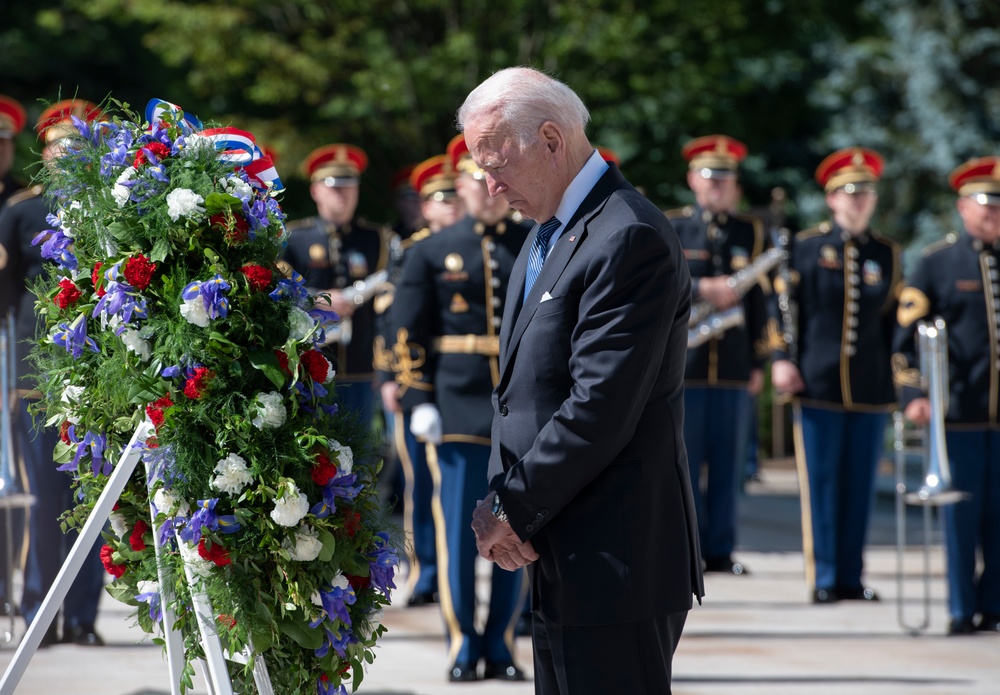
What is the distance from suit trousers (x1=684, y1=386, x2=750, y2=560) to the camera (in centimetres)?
877

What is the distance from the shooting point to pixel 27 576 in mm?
6586

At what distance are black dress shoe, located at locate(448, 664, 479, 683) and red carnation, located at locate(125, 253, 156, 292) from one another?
10.0 feet

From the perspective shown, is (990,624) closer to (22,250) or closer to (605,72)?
(22,250)

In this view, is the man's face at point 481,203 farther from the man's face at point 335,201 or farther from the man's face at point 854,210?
the man's face at point 854,210

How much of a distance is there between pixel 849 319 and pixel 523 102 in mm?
5286

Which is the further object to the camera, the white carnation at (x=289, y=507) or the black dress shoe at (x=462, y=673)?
the black dress shoe at (x=462, y=673)

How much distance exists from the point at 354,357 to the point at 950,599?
12.6ft

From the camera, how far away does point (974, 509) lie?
7.18 meters

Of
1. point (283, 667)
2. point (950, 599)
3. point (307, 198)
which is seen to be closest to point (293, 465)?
point (283, 667)

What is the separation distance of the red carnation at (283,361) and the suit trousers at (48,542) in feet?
11.6

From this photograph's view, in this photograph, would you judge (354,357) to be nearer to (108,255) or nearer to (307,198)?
(108,255)

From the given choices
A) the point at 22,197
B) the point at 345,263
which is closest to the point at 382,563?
the point at 22,197

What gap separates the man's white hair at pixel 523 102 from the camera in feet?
10.5

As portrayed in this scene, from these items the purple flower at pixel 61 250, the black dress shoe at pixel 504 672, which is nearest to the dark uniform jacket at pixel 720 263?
the black dress shoe at pixel 504 672
